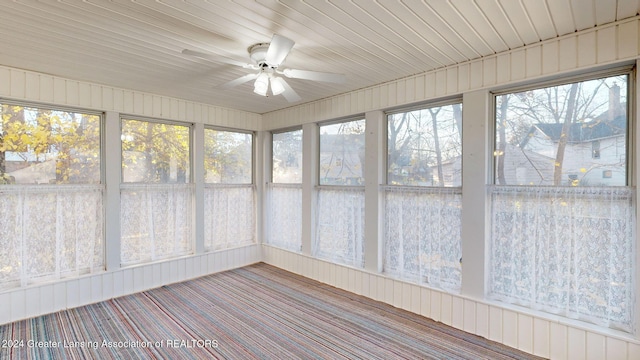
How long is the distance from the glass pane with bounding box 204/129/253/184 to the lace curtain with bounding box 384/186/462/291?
255 cm

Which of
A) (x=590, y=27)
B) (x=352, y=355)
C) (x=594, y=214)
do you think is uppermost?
(x=590, y=27)

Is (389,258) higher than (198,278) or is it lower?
higher

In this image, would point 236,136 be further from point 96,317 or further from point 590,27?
point 590,27

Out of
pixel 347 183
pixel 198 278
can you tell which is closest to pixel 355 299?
pixel 347 183

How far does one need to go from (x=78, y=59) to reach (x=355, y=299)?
3752mm

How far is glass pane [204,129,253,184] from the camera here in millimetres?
4500

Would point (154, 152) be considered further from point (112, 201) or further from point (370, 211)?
point (370, 211)

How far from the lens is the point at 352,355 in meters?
2.42

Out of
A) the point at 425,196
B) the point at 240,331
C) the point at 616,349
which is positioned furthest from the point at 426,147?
the point at 240,331

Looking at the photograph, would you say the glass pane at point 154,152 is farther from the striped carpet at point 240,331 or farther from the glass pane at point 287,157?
the striped carpet at point 240,331

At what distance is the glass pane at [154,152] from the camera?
376cm

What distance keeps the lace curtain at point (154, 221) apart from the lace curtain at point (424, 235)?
2840mm

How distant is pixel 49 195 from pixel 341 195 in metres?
3.29

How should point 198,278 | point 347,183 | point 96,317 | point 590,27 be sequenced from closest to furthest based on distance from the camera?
point 590,27 → point 96,317 → point 347,183 → point 198,278
